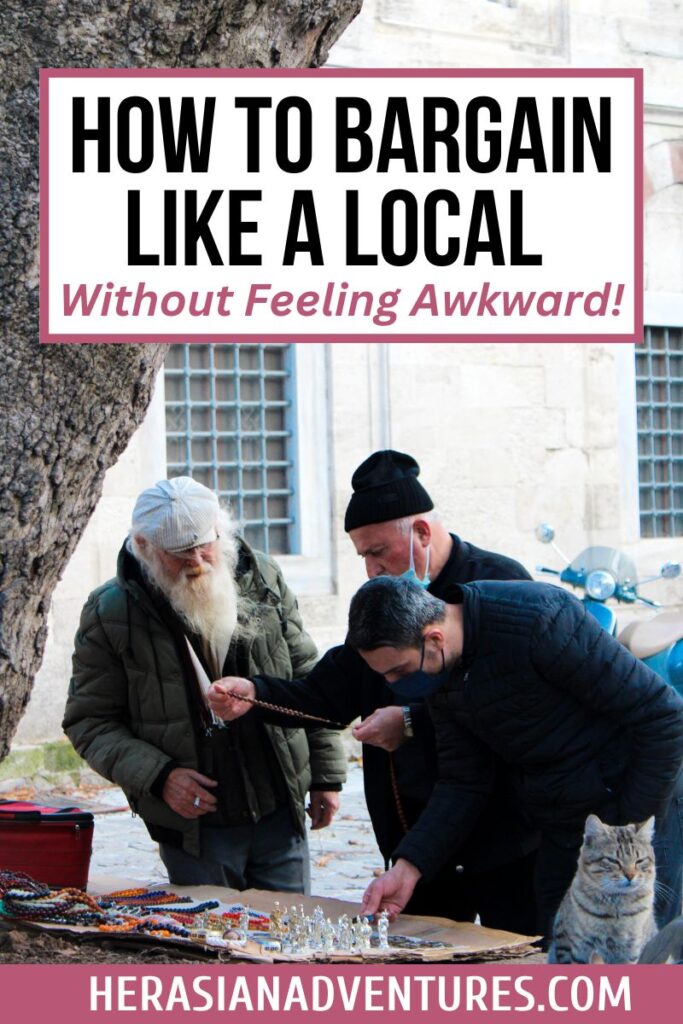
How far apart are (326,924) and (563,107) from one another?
2.14 meters

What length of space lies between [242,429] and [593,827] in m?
8.64

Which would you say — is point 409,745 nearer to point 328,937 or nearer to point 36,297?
point 328,937

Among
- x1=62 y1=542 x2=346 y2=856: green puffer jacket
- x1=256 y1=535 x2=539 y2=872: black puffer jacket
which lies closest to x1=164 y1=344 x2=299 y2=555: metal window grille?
x1=62 y1=542 x2=346 y2=856: green puffer jacket

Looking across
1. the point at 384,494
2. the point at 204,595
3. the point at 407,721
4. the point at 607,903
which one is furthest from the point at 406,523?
the point at 607,903

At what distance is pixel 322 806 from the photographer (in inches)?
189

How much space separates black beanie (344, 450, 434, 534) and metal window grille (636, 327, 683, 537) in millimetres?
9799

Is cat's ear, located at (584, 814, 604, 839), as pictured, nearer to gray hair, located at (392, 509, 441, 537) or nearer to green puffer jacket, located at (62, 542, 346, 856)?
gray hair, located at (392, 509, 441, 537)

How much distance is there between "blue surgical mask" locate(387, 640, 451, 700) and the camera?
350cm

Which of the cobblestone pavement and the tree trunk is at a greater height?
the tree trunk

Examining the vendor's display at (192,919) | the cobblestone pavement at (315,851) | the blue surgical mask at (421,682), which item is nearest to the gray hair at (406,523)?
the blue surgical mask at (421,682)

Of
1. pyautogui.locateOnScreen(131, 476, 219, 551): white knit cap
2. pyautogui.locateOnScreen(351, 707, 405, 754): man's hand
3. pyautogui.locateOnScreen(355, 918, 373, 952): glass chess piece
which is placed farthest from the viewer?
pyautogui.locateOnScreen(131, 476, 219, 551): white knit cap

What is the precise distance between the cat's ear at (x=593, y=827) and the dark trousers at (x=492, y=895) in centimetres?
75

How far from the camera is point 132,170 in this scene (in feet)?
13.0
